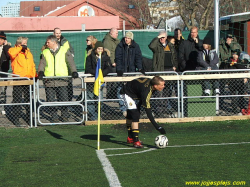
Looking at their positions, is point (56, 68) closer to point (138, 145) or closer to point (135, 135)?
point (135, 135)

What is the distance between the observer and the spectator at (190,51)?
45.9ft

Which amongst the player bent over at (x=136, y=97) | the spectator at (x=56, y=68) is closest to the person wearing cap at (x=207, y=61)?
the spectator at (x=56, y=68)

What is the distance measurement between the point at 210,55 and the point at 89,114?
3.62 m

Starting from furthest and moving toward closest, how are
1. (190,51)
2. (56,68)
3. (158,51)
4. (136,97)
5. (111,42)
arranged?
(111,42) < (190,51) < (158,51) < (56,68) < (136,97)

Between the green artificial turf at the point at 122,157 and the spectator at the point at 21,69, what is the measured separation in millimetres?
645

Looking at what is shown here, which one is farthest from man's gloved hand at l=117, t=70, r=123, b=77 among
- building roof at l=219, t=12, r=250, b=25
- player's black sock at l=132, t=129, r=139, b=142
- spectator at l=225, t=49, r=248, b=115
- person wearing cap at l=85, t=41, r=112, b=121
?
building roof at l=219, t=12, r=250, b=25

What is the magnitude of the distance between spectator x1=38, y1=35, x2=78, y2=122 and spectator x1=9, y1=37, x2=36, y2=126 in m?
0.54

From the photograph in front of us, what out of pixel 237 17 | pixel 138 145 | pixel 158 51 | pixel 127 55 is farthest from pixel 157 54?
pixel 237 17

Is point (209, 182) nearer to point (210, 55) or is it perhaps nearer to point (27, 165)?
point (27, 165)

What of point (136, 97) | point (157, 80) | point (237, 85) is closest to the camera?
point (157, 80)

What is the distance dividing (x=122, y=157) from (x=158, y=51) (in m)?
5.40

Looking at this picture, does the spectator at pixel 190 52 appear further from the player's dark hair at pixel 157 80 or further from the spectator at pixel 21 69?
the player's dark hair at pixel 157 80

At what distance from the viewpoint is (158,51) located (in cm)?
1382

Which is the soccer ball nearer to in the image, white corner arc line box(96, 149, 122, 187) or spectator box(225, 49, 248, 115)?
white corner arc line box(96, 149, 122, 187)
